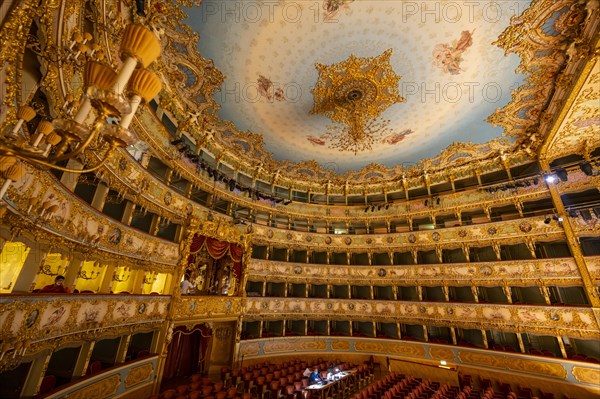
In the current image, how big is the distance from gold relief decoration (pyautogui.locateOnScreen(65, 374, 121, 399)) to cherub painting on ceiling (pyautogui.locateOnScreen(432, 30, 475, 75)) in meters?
14.9

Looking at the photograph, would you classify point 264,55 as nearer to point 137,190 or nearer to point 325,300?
point 137,190

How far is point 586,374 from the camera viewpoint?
9.97 meters

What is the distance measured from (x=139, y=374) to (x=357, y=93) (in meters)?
13.3

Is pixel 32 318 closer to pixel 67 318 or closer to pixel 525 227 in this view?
pixel 67 318

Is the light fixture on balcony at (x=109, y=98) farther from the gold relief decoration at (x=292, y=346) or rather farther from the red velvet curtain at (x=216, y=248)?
the gold relief decoration at (x=292, y=346)

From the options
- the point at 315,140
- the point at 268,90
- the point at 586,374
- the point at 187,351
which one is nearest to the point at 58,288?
the point at 187,351

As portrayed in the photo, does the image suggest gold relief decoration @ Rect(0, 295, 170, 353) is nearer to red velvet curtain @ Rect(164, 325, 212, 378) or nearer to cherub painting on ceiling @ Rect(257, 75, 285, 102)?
red velvet curtain @ Rect(164, 325, 212, 378)

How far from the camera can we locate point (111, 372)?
7.39m

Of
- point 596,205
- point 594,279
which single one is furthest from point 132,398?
point 596,205

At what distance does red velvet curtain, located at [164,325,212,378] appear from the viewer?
36.2ft

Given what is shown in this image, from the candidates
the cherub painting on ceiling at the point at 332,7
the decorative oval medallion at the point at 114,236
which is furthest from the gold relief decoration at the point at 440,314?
the cherub painting on ceiling at the point at 332,7

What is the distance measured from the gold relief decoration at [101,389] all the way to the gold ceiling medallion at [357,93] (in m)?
12.1

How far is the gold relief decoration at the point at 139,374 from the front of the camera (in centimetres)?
799

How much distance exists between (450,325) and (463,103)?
11.3 m
